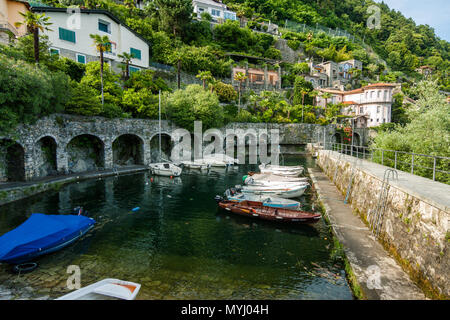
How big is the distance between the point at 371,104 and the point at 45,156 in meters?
67.5

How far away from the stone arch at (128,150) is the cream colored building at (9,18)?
17.9m

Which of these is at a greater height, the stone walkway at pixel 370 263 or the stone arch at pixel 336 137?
the stone arch at pixel 336 137

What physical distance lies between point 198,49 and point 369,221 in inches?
2108

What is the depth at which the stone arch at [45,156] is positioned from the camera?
867 inches

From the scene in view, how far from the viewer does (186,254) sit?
1073cm

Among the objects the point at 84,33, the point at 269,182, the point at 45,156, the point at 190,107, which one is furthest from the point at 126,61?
the point at 269,182

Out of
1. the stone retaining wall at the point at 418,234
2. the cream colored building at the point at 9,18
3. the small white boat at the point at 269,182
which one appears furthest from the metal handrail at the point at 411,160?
the cream colored building at the point at 9,18

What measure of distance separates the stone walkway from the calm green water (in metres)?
0.91

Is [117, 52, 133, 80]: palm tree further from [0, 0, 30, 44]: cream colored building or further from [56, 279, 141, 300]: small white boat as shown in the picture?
[56, 279, 141, 300]: small white boat

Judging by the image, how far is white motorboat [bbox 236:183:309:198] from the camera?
18609 mm

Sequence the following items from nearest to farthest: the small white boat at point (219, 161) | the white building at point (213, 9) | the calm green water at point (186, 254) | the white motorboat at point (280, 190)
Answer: the calm green water at point (186, 254)
the white motorboat at point (280, 190)
the small white boat at point (219, 161)
the white building at point (213, 9)

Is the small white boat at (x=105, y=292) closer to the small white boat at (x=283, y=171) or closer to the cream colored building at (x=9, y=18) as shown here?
the small white boat at (x=283, y=171)
